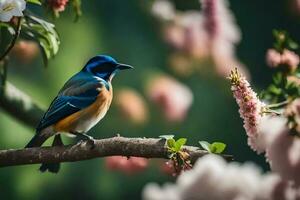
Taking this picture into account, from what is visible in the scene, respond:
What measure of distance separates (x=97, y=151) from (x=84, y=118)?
7.8 inches

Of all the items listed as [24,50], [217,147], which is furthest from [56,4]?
[24,50]

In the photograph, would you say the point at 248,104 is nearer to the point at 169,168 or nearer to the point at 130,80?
the point at 169,168

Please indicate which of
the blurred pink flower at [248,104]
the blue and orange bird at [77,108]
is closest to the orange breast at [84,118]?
the blue and orange bird at [77,108]

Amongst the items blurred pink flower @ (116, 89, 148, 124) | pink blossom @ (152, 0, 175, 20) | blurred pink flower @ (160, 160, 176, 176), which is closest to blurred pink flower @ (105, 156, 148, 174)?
blurred pink flower @ (160, 160, 176, 176)

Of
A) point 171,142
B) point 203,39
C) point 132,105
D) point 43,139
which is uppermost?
point 203,39

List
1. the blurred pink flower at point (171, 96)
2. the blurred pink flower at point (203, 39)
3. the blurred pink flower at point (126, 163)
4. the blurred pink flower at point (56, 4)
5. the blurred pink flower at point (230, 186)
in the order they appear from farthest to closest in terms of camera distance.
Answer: the blurred pink flower at point (171, 96) < the blurred pink flower at point (203, 39) < the blurred pink flower at point (126, 163) < the blurred pink flower at point (56, 4) < the blurred pink flower at point (230, 186)

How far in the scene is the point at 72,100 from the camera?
58.3 inches

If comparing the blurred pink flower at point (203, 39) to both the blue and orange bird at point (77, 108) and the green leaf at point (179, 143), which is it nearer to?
the blue and orange bird at point (77, 108)

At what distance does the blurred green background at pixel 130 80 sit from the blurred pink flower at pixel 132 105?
24mm

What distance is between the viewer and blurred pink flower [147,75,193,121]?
2400 mm

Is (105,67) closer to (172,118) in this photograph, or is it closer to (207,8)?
(207,8)

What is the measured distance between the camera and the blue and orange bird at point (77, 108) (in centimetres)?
145

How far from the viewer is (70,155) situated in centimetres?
131

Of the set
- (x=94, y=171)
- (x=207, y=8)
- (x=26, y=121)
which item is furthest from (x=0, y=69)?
(x=94, y=171)
